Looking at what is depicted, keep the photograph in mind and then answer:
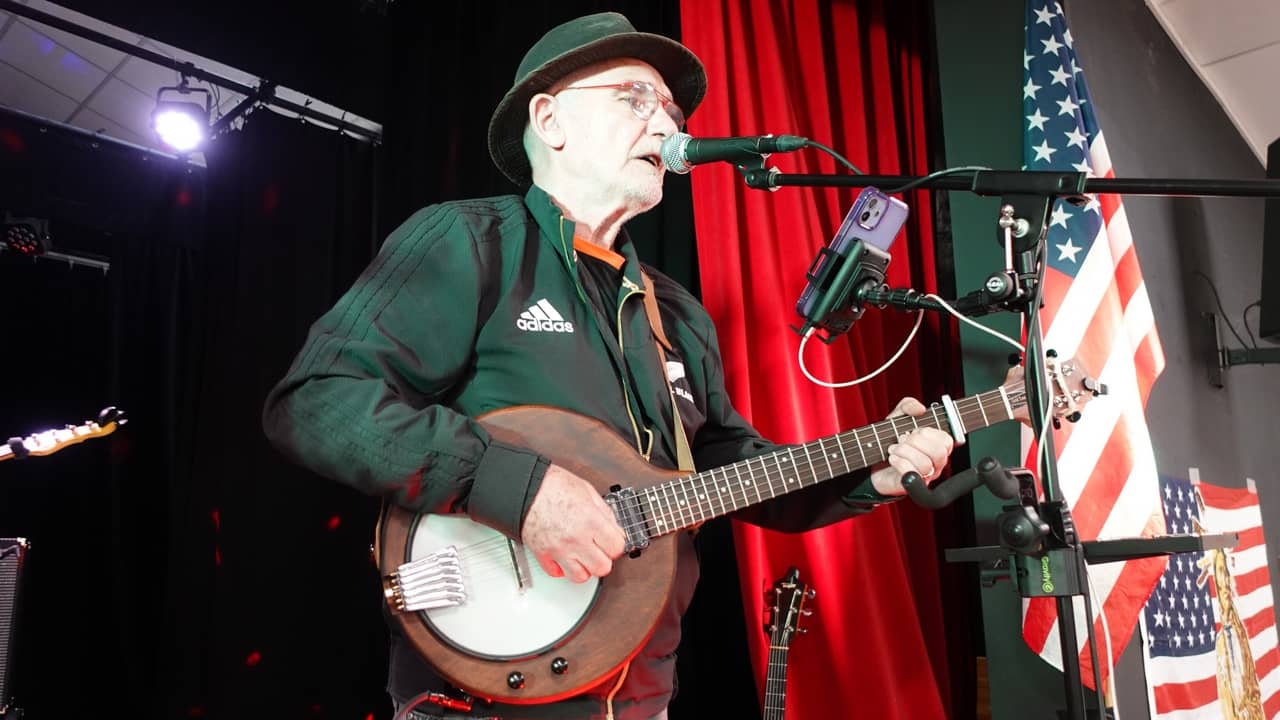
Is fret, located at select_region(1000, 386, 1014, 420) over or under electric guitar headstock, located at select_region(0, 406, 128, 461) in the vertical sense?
under

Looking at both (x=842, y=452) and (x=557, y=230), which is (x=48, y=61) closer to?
(x=557, y=230)

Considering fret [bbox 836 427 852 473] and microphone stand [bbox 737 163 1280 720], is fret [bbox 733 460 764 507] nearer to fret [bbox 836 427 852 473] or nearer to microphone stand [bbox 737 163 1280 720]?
fret [bbox 836 427 852 473]

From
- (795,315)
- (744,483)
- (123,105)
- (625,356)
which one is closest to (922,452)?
(744,483)

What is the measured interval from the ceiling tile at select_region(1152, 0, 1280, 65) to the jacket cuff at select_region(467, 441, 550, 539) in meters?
4.10

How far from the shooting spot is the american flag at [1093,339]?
2.55 m

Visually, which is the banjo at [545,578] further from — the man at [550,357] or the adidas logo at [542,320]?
the adidas logo at [542,320]

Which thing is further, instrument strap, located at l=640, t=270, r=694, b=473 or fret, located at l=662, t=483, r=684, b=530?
instrument strap, located at l=640, t=270, r=694, b=473

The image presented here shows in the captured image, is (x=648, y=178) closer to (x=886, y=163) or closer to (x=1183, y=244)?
(x=886, y=163)

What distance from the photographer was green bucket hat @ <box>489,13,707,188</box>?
6.59ft

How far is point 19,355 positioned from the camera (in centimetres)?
610

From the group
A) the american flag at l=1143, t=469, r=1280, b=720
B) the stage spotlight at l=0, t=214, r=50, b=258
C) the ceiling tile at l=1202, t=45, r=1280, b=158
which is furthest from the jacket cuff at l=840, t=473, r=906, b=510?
the stage spotlight at l=0, t=214, r=50, b=258

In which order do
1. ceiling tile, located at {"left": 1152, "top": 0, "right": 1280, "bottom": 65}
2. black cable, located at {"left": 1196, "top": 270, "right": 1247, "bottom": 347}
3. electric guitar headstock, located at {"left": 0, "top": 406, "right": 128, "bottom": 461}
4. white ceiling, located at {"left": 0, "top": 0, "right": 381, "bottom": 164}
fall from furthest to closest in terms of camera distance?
white ceiling, located at {"left": 0, "top": 0, "right": 381, "bottom": 164} → ceiling tile, located at {"left": 1152, "top": 0, "right": 1280, "bottom": 65} → black cable, located at {"left": 1196, "top": 270, "right": 1247, "bottom": 347} → electric guitar headstock, located at {"left": 0, "top": 406, "right": 128, "bottom": 461}

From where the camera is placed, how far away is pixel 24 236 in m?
5.02

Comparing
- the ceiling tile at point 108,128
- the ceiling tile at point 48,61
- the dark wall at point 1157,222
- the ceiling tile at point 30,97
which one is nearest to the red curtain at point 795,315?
the dark wall at point 1157,222
